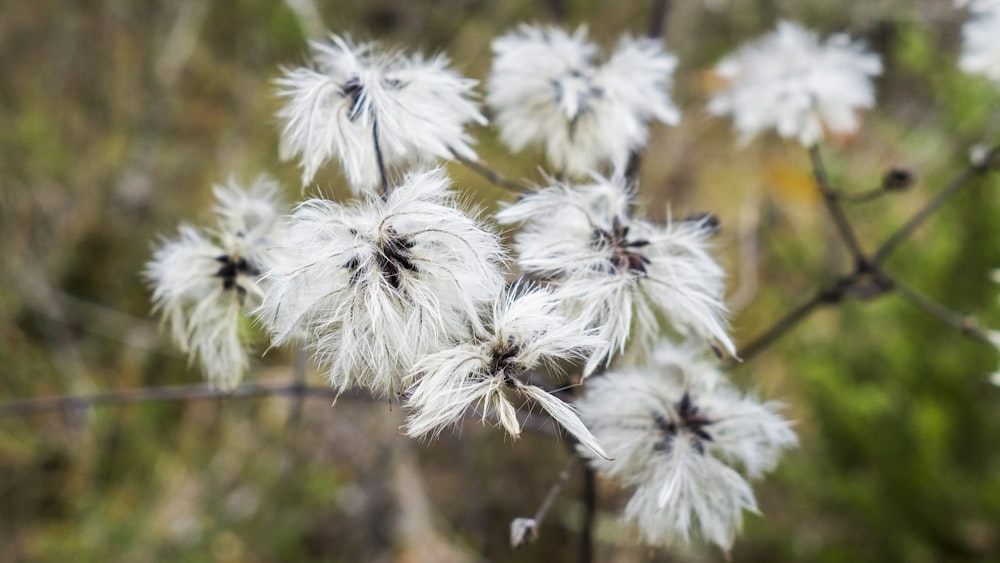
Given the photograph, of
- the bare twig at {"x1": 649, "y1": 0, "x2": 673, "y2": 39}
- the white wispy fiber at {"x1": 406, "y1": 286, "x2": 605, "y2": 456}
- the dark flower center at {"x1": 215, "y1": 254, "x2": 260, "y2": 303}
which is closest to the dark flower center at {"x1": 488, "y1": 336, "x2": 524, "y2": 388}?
the white wispy fiber at {"x1": 406, "y1": 286, "x2": 605, "y2": 456}

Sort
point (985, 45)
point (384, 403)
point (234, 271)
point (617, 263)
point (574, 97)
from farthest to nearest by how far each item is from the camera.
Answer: point (384, 403) < point (985, 45) < point (574, 97) < point (234, 271) < point (617, 263)

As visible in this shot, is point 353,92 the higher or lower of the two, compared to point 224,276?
higher

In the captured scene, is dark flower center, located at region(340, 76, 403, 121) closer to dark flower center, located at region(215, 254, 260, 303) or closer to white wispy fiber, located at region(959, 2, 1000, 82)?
dark flower center, located at region(215, 254, 260, 303)

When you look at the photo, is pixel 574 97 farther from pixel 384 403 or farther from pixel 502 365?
pixel 384 403

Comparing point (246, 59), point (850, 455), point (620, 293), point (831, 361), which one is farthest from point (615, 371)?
point (246, 59)

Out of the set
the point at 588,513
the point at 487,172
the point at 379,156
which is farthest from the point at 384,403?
the point at 379,156

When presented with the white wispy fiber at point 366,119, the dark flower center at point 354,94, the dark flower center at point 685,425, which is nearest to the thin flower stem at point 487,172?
the white wispy fiber at point 366,119
